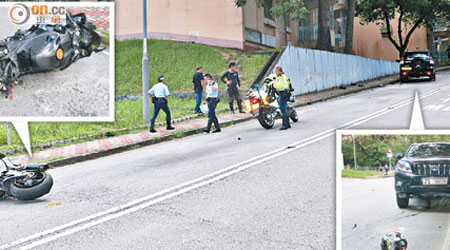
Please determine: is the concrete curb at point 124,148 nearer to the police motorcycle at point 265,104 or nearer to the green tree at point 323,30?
the police motorcycle at point 265,104

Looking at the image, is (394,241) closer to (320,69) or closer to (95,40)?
(95,40)

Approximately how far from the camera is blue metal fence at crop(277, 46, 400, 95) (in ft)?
89.1

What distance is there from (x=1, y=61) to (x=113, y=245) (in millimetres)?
3962

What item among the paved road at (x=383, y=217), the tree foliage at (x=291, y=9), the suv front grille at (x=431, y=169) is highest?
the tree foliage at (x=291, y=9)

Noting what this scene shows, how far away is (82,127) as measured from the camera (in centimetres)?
1661

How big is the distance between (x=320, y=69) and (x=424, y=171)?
28.8 m

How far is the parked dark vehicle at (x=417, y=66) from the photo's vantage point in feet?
105

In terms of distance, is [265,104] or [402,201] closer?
[402,201]

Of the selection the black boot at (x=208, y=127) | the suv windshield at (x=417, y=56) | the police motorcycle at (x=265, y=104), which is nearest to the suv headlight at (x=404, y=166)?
the police motorcycle at (x=265, y=104)

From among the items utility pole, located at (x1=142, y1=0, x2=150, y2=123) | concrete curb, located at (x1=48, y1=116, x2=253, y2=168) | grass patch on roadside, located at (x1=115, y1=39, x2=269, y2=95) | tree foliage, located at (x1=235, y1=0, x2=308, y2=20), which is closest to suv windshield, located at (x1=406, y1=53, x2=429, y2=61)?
tree foliage, located at (x1=235, y1=0, x2=308, y2=20)

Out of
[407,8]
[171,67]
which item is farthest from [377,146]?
[407,8]

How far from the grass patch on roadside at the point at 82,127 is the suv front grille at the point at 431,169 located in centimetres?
1248

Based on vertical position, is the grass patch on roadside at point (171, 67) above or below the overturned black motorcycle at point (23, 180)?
above

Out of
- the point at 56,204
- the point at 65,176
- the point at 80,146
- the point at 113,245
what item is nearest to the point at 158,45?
the point at 80,146
